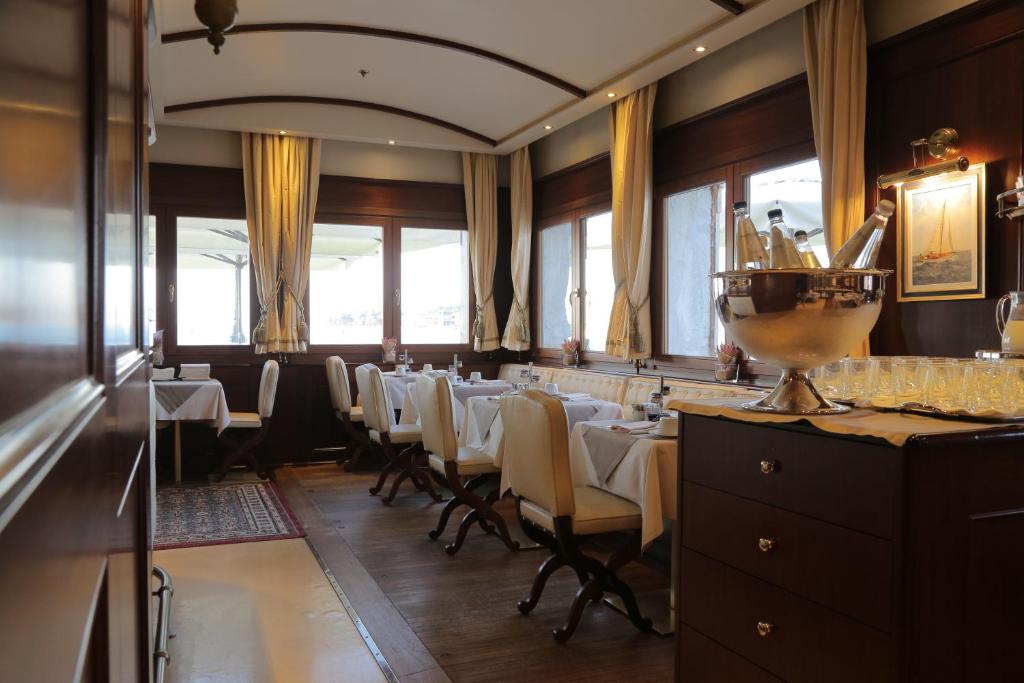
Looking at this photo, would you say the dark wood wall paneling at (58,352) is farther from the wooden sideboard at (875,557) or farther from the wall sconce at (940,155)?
the wall sconce at (940,155)

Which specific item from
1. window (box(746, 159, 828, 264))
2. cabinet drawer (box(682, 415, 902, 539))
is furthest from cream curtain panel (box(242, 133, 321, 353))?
cabinet drawer (box(682, 415, 902, 539))

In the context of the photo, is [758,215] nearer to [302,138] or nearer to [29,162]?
[302,138]

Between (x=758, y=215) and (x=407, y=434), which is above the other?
(x=758, y=215)

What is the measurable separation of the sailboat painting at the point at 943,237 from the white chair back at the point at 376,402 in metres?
3.73

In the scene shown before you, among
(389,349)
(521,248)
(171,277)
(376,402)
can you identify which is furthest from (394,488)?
(521,248)

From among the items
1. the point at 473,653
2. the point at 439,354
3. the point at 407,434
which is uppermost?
the point at 439,354

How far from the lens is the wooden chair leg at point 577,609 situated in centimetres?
334

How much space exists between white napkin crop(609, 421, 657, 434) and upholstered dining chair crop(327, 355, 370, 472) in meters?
3.79

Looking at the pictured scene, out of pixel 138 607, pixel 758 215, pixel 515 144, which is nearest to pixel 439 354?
pixel 515 144

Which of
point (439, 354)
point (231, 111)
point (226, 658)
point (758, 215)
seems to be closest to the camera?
point (226, 658)

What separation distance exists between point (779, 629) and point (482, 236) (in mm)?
7288

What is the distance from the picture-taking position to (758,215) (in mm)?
5500

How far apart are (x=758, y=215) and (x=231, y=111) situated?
5.10 metres

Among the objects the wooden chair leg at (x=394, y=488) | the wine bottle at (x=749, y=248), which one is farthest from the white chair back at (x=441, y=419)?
the wine bottle at (x=749, y=248)
